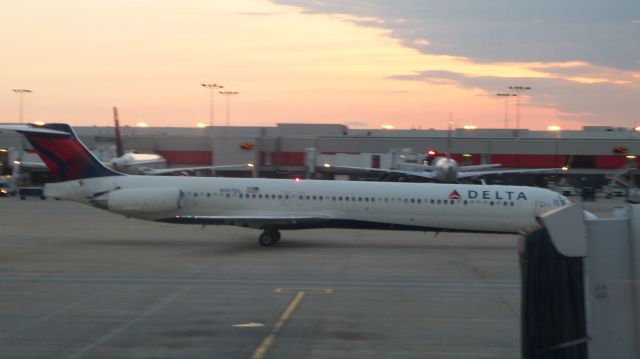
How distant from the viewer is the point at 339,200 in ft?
86.0

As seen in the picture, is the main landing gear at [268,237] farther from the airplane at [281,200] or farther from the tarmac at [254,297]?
the tarmac at [254,297]

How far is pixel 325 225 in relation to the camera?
2591 centimetres

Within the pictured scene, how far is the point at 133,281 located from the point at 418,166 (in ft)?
133

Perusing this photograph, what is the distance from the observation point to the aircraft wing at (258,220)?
2478 cm

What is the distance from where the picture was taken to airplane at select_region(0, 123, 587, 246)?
25859 millimetres

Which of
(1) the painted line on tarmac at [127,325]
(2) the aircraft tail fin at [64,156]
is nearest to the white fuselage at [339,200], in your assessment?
(2) the aircraft tail fin at [64,156]

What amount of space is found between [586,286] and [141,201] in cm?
2221

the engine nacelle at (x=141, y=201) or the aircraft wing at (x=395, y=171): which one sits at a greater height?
the aircraft wing at (x=395, y=171)

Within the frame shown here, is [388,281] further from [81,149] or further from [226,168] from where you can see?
[226,168]

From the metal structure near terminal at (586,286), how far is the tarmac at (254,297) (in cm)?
596

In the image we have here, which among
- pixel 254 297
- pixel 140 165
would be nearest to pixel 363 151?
pixel 140 165

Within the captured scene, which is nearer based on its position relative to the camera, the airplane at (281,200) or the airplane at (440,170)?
the airplane at (281,200)

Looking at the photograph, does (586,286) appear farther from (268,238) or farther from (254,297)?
(268,238)

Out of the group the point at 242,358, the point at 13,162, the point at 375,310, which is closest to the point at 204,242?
the point at 375,310
